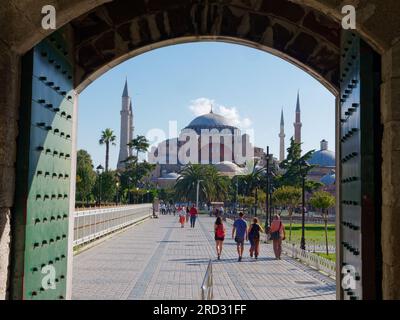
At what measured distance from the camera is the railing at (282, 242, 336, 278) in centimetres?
1207

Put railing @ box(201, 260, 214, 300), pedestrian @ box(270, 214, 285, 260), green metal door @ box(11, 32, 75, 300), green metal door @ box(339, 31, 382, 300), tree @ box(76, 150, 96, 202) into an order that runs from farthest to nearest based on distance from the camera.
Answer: tree @ box(76, 150, 96, 202) → pedestrian @ box(270, 214, 285, 260) → railing @ box(201, 260, 214, 300) → green metal door @ box(11, 32, 75, 300) → green metal door @ box(339, 31, 382, 300)

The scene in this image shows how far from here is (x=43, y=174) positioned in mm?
4379

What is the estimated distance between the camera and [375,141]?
378 cm

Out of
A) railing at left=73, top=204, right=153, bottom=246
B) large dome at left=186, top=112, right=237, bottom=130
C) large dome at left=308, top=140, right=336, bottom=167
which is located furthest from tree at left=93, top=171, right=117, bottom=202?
large dome at left=186, top=112, right=237, bottom=130

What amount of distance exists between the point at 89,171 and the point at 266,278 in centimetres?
3734

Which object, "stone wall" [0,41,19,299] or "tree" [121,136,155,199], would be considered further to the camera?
"tree" [121,136,155,199]

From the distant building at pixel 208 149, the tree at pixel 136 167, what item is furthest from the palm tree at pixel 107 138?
the distant building at pixel 208 149

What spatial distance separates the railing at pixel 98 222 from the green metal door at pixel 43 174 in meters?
10.6

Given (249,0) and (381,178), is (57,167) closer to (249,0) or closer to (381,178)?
A: (249,0)

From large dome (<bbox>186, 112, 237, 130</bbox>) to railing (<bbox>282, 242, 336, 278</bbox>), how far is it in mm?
86052

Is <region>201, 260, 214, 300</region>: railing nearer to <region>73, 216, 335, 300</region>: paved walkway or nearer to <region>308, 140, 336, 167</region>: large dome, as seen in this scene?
<region>73, 216, 335, 300</region>: paved walkway

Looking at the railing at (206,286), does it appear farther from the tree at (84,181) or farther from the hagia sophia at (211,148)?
the hagia sophia at (211,148)

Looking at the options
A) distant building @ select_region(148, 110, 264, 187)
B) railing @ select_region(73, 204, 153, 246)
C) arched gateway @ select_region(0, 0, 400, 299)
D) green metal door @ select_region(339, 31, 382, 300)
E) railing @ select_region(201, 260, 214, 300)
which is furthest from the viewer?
distant building @ select_region(148, 110, 264, 187)

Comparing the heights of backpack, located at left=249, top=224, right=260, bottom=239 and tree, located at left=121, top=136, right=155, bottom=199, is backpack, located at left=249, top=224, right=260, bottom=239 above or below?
below
